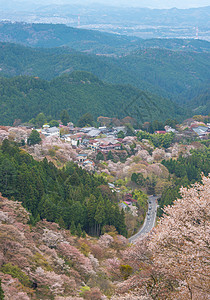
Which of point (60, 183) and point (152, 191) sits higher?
point (60, 183)

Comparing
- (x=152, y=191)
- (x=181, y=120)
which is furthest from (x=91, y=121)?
(x=152, y=191)

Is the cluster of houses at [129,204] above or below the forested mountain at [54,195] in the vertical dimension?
below

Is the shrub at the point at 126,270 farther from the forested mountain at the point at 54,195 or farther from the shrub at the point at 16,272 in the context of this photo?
the forested mountain at the point at 54,195

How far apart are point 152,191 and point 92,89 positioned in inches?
3937

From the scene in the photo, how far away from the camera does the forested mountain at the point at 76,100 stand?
449 feet

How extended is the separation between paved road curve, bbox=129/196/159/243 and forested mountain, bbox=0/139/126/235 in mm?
3458

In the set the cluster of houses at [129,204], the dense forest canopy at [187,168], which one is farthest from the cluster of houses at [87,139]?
the cluster of houses at [129,204]

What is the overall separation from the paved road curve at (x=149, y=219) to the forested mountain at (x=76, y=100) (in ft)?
241

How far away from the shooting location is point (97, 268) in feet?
108

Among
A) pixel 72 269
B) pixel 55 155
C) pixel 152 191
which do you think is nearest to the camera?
pixel 72 269

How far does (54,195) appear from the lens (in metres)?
46.7

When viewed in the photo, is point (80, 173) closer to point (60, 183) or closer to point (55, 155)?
point (60, 183)

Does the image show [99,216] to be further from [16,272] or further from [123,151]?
[123,151]

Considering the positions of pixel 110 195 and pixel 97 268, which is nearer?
pixel 97 268
